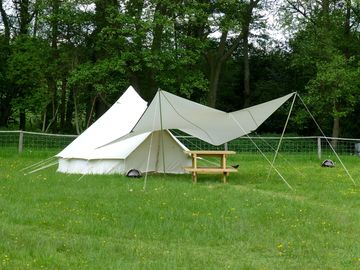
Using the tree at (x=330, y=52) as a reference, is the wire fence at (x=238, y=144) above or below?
below

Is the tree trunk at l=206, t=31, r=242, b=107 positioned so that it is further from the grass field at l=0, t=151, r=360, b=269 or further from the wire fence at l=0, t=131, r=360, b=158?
the grass field at l=0, t=151, r=360, b=269

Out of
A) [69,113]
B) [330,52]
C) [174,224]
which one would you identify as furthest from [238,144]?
[69,113]

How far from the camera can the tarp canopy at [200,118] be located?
10.6 metres

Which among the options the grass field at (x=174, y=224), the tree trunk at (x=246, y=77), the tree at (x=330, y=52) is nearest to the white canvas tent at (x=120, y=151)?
the grass field at (x=174, y=224)

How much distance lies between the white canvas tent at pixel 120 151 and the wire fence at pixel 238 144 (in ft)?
13.7

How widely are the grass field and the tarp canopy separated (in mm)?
1261

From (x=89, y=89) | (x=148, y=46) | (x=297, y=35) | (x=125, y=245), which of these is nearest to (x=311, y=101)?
(x=297, y=35)

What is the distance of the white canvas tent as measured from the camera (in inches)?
491

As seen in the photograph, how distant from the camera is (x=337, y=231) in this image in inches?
269

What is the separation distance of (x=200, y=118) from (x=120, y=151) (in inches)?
84.5

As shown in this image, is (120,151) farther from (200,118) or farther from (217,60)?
(217,60)

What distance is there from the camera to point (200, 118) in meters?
11.7

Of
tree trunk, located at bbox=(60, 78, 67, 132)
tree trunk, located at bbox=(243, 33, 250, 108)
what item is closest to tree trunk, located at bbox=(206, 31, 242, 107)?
tree trunk, located at bbox=(243, 33, 250, 108)

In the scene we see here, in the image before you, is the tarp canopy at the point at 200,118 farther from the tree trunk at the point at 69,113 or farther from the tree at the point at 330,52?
the tree trunk at the point at 69,113
